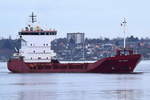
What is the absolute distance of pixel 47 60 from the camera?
3900 inches

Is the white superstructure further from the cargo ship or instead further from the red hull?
the red hull

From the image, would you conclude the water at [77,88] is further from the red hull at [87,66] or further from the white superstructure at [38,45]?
the white superstructure at [38,45]

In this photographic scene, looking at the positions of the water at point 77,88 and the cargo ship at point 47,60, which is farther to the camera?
the cargo ship at point 47,60

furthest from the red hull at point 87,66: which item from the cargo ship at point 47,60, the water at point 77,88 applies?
the water at point 77,88

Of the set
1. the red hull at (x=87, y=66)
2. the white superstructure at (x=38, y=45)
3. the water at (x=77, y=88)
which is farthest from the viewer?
the white superstructure at (x=38, y=45)

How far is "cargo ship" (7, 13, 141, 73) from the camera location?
93.2m

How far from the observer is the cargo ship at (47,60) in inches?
3669

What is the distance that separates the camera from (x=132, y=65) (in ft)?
306

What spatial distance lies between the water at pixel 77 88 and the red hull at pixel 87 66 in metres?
1.53

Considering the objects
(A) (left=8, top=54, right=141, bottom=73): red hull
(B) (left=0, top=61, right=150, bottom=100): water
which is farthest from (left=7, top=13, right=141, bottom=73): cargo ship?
(B) (left=0, top=61, right=150, bottom=100): water

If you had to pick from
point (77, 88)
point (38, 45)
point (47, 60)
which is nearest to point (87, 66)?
point (47, 60)

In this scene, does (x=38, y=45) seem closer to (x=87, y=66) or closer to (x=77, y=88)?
(x=87, y=66)

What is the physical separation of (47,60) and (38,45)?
2208 mm

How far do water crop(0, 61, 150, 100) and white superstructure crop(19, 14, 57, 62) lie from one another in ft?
20.4
